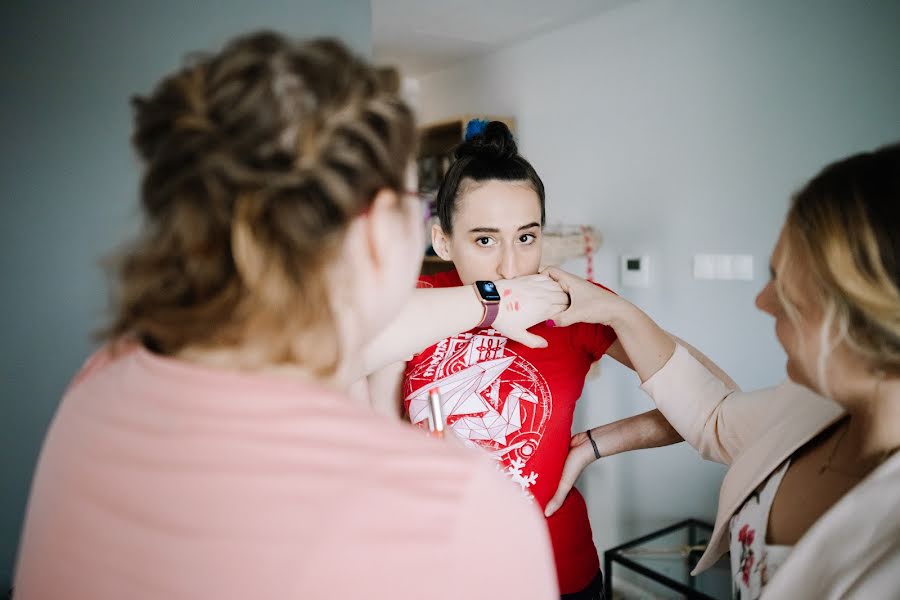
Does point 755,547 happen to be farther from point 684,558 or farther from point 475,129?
point 684,558

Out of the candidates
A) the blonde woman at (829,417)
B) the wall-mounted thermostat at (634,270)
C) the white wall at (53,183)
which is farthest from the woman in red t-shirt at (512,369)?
the wall-mounted thermostat at (634,270)

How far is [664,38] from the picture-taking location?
261 cm

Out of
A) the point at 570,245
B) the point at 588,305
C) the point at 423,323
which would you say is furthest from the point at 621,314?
the point at 570,245

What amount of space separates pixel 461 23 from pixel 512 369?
7.58ft

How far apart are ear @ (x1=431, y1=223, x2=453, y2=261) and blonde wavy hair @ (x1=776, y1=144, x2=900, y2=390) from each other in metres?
0.83

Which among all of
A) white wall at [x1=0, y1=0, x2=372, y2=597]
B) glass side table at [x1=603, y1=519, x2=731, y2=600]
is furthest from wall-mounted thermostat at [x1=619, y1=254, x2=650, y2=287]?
white wall at [x1=0, y1=0, x2=372, y2=597]

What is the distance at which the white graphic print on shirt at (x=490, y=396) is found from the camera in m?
1.23

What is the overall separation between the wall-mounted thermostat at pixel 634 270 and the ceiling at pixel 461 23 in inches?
46.3

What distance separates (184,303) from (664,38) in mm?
2649

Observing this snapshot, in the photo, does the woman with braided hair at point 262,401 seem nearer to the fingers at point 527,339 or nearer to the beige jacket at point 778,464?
the beige jacket at point 778,464

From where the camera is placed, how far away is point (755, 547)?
90 cm

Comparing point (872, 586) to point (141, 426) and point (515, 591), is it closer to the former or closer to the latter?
point (515, 591)

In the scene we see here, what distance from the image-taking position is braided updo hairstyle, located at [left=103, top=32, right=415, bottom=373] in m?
0.50

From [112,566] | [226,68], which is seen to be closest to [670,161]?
[226,68]
